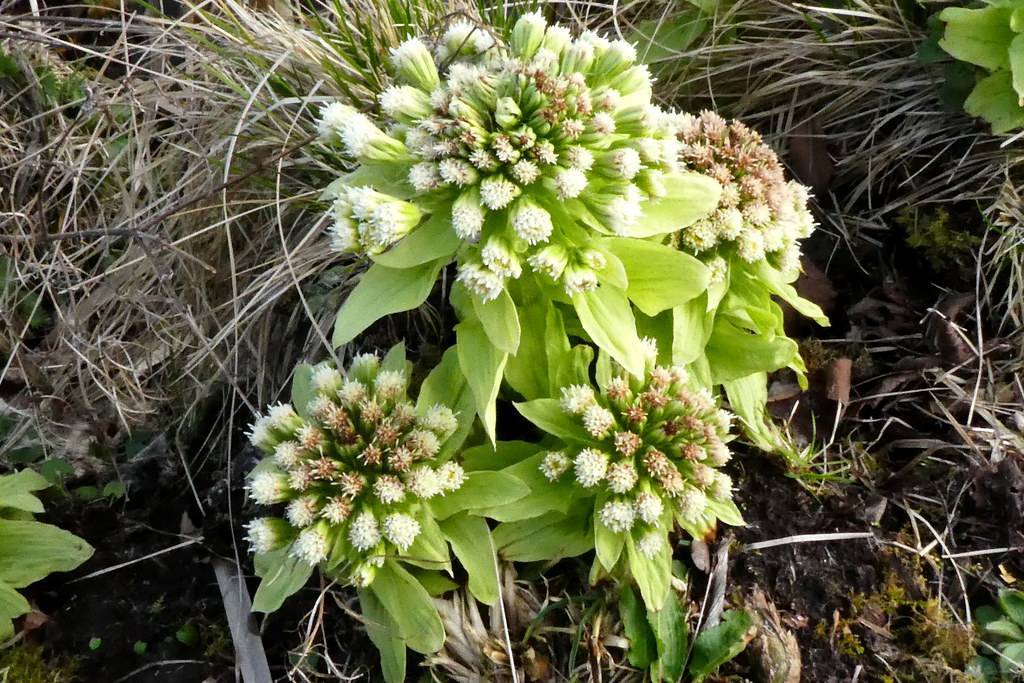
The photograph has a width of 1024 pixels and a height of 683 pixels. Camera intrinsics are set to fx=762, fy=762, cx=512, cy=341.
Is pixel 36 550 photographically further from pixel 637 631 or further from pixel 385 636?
pixel 637 631

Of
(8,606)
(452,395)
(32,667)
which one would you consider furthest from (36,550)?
(452,395)

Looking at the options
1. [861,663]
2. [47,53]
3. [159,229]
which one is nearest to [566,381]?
[861,663]

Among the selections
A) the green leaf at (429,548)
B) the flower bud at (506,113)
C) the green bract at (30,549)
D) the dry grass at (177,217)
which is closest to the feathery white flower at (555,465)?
the green leaf at (429,548)

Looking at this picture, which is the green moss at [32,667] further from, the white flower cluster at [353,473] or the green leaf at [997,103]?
the green leaf at [997,103]

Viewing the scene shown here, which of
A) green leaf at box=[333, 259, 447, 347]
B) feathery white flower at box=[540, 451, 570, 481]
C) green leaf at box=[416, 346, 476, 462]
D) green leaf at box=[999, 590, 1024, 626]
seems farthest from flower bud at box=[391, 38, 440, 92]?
green leaf at box=[999, 590, 1024, 626]

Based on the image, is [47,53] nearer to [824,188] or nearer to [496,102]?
[496,102]
